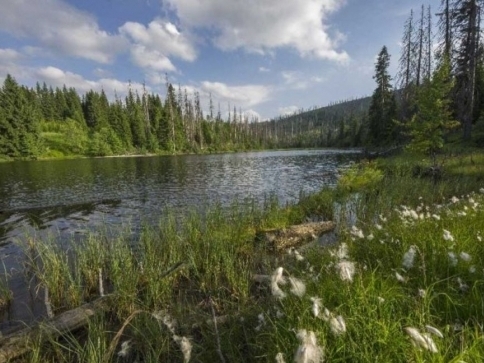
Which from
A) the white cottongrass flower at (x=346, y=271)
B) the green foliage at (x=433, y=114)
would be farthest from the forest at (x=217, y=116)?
the white cottongrass flower at (x=346, y=271)

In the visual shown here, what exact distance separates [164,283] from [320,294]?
10.8 feet

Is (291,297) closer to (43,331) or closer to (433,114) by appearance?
(43,331)

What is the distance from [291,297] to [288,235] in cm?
574

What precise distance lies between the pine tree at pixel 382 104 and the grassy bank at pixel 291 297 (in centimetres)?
5438

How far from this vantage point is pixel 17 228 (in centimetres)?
1208

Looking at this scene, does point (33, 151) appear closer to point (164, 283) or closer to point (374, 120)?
point (164, 283)

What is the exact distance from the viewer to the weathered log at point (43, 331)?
12.3 feet

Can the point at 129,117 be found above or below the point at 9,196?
above

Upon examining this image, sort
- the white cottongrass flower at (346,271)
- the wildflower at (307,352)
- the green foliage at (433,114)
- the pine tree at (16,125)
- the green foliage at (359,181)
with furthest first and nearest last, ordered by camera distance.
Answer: the pine tree at (16,125) → the green foliage at (433,114) → the green foliage at (359,181) → the white cottongrass flower at (346,271) → the wildflower at (307,352)

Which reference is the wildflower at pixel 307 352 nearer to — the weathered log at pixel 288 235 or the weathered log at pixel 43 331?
the weathered log at pixel 43 331

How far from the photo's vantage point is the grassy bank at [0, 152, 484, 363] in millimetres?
2174

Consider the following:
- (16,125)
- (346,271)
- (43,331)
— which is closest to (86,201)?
(43,331)

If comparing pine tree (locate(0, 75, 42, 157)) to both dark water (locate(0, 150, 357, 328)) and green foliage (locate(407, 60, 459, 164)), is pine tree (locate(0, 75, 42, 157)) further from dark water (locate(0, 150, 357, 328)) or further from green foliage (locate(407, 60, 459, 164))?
green foliage (locate(407, 60, 459, 164))

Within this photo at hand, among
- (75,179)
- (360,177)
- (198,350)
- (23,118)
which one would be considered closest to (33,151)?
(23,118)
